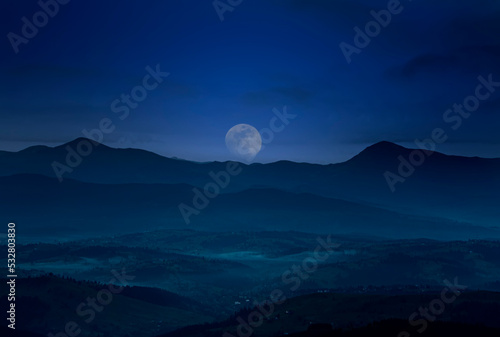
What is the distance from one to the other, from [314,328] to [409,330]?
31.4 m

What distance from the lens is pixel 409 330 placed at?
164 m

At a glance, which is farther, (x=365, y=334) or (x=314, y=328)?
(x=314, y=328)

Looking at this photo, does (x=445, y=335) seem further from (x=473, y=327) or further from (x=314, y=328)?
(x=314, y=328)

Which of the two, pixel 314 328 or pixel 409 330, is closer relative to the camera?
pixel 409 330

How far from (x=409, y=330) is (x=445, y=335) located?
9.39 metres

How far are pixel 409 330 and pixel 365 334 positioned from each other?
1183 centimetres

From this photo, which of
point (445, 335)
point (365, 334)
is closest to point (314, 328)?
point (365, 334)

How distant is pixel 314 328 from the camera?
7259 inches

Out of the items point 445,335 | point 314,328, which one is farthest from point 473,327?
point 314,328

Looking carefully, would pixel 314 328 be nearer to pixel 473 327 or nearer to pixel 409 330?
pixel 409 330

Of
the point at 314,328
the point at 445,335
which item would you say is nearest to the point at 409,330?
the point at 445,335

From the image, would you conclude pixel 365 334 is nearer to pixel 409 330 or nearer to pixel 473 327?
pixel 409 330

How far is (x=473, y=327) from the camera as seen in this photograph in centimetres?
16862

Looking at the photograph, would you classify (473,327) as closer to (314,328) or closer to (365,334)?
(365,334)
